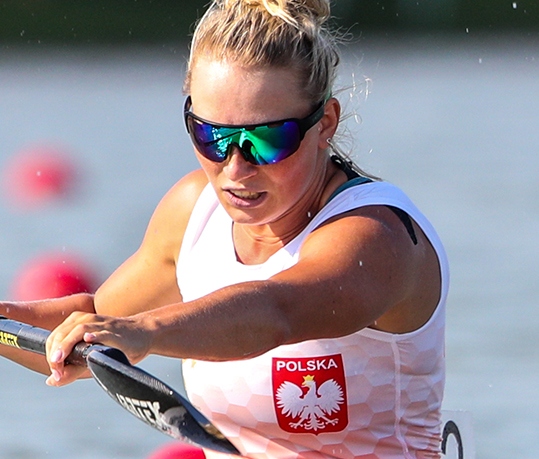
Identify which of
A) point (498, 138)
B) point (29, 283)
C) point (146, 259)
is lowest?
point (498, 138)

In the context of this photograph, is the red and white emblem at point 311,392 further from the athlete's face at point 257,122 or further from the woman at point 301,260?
the athlete's face at point 257,122

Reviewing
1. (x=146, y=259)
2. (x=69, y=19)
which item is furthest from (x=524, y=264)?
(x=69, y=19)

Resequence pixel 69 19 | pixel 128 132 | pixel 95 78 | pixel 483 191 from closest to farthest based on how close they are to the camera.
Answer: pixel 483 191, pixel 128 132, pixel 95 78, pixel 69 19

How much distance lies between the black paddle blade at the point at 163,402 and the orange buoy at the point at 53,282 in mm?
2636

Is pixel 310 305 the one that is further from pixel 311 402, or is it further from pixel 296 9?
pixel 296 9

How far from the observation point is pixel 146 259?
275 cm

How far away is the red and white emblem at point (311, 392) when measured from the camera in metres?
2.30

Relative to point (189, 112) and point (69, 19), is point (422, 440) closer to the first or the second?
point (189, 112)

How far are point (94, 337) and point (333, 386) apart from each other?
2.45 feet

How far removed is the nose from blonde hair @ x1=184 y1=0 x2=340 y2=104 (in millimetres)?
185

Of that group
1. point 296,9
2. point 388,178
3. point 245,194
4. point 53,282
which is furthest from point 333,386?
point 388,178

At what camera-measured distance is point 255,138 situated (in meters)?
2.18

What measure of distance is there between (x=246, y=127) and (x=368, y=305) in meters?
0.44

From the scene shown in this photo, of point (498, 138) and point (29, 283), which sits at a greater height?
point (29, 283)
